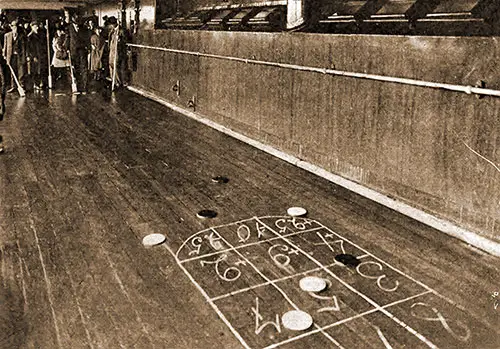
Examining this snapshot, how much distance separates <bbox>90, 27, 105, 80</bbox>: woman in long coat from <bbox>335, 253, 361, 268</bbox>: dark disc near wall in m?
9.98

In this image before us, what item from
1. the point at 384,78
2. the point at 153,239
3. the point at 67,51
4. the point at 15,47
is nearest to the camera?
the point at 153,239

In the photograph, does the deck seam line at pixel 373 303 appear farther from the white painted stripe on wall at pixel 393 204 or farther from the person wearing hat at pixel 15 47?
the person wearing hat at pixel 15 47

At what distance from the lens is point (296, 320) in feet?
8.16

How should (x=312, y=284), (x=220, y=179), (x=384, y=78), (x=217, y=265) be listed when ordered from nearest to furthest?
(x=312, y=284) < (x=217, y=265) < (x=384, y=78) < (x=220, y=179)

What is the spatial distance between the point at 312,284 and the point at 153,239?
1190 millimetres

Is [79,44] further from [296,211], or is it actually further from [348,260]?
[348,260]

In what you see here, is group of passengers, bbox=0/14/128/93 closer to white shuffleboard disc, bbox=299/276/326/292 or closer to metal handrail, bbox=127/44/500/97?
metal handrail, bbox=127/44/500/97

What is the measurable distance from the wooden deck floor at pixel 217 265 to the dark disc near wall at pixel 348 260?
1.8 inches

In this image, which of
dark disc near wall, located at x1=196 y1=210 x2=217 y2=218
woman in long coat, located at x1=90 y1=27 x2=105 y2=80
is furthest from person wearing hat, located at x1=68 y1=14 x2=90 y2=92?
dark disc near wall, located at x1=196 y1=210 x2=217 y2=218

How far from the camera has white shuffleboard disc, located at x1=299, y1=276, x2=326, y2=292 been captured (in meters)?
2.78

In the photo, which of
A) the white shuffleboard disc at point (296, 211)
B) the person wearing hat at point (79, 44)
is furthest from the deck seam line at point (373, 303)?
the person wearing hat at point (79, 44)

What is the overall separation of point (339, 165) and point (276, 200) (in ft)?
2.91

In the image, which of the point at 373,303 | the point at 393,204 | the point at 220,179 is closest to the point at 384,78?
the point at 393,204

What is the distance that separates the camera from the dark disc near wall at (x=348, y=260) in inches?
121
